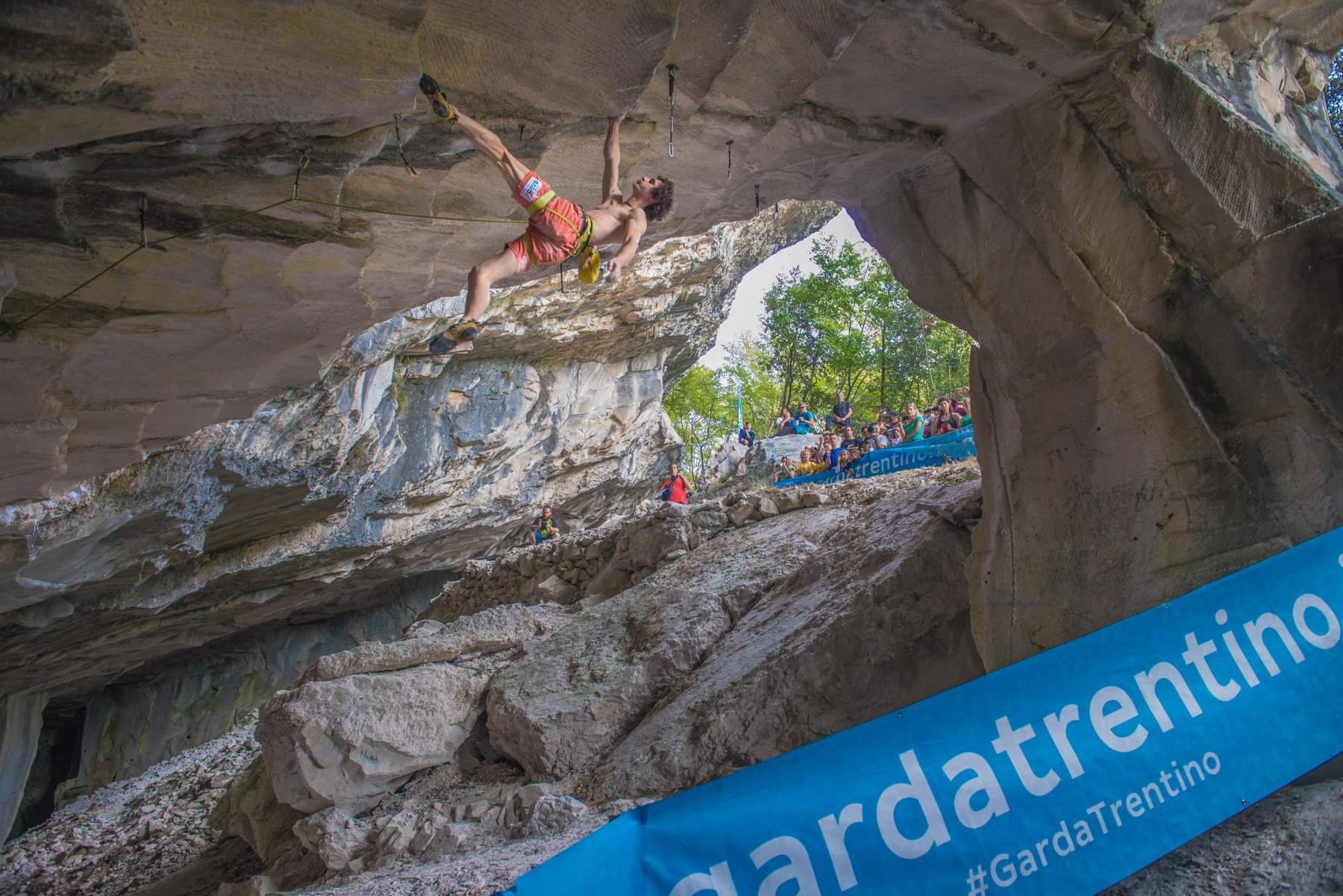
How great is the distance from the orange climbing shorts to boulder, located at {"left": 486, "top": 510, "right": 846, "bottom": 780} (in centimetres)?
306

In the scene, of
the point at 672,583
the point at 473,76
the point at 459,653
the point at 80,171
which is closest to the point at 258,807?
the point at 459,653

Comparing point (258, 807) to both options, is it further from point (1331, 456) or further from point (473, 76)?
point (1331, 456)

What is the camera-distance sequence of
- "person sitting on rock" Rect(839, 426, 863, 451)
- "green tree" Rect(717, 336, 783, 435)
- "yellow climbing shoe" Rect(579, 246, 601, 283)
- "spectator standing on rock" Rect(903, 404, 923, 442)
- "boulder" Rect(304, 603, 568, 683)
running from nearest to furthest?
"yellow climbing shoe" Rect(579, 246, 601, 283), "boulder" Rect(304, 603, 568, 683), "spectator standing on rock" Rect(903, 404, 923, 442), "person sitting on rock" Rect(839, 426, 863, 451), "green tree" Rect(717, 336, 783, 435)

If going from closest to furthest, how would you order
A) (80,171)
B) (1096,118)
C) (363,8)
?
(363,8) → (80,171) → (1096,118)

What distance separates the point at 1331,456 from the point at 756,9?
9.62ft

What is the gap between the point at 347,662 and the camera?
21.3 ft

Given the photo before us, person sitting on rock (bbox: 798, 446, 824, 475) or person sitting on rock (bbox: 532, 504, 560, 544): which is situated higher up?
person sitting on rock (bbox: 532, 504, 560, 544)

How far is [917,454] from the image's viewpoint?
9.55 m

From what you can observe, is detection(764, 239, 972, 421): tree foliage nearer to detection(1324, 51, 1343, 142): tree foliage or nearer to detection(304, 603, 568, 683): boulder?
detection(1324, 51, 1343, 142): tree foliage

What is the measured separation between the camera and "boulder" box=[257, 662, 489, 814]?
5680 millimetres

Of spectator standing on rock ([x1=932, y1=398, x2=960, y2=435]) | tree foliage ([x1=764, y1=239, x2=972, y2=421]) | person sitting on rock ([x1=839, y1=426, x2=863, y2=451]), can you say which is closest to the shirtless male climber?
spectator standing on rock ([x1=932, y1=398, x2=960, y2=435])

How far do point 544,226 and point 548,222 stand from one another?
3 cm

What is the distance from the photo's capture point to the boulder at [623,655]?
5.36 metres

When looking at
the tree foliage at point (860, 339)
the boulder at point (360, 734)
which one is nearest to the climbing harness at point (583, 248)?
the boulder at point (360, 734)
